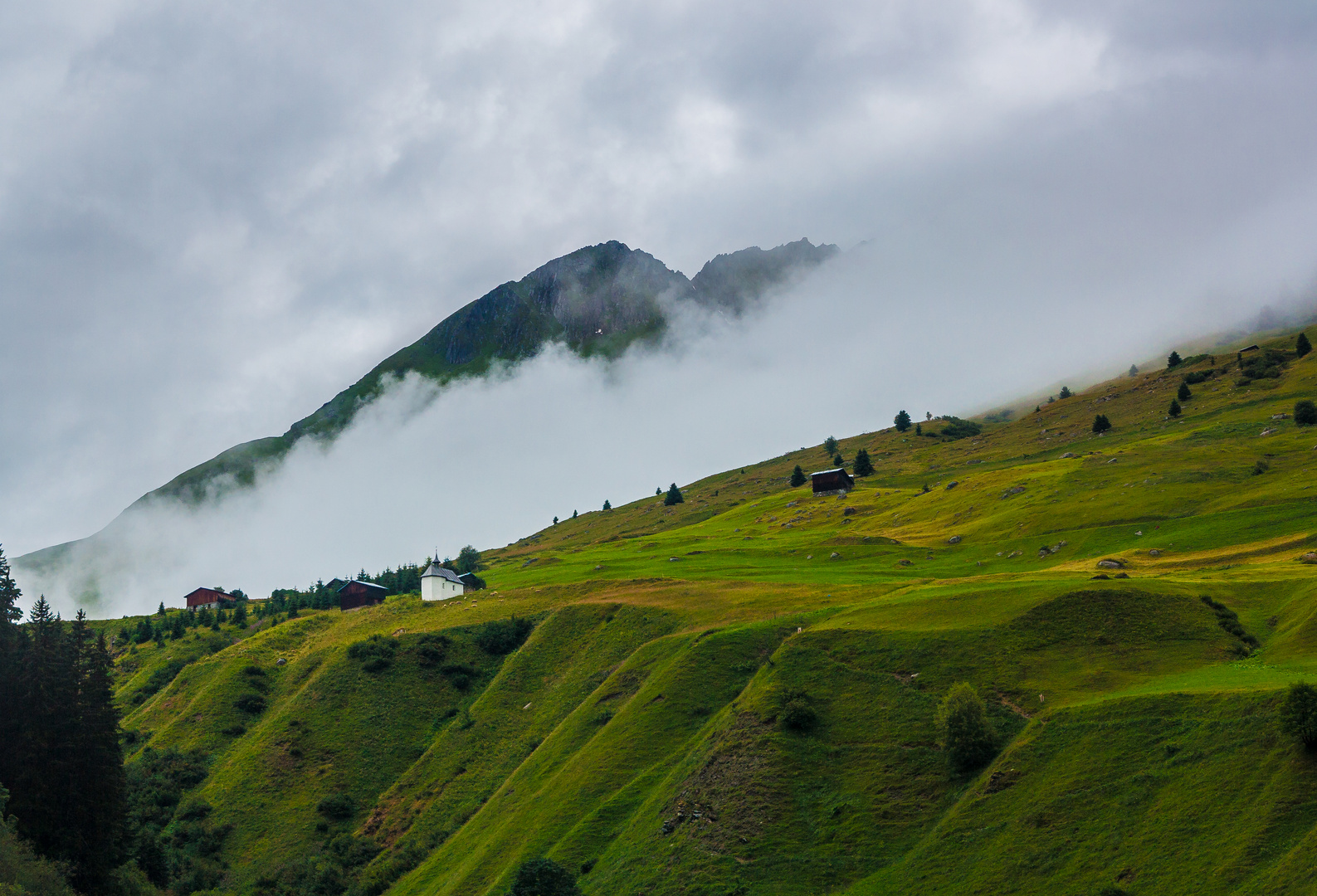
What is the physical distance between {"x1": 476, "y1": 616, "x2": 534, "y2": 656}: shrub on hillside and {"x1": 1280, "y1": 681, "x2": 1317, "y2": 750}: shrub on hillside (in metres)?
82.4

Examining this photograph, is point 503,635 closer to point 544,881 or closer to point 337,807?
point 337,807

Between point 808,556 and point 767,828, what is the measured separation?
74563 millimetres

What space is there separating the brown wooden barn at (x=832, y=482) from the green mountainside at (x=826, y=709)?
3949cm

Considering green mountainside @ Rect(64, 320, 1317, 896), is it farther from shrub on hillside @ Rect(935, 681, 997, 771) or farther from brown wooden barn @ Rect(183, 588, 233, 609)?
brown wooden barn @ Rect(183, 588, 233, 609)

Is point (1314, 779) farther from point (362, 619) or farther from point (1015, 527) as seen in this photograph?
point (362, 619)

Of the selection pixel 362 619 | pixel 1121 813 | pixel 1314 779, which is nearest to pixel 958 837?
pixel 1121 813

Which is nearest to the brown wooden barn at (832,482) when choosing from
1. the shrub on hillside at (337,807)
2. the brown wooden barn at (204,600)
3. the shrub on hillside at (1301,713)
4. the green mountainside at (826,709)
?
the green mountainside at (826,709)

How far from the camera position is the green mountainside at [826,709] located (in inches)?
1567

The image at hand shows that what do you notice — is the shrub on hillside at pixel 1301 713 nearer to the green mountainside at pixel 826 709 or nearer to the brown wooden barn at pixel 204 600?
the green mountainside at pixel 826 709

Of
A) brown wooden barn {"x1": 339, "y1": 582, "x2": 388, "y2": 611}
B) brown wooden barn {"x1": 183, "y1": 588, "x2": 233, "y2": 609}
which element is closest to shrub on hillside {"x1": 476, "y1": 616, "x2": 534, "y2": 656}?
brown wooden barn {"x1": 339, "y1": 582, "x2": 388, "y2": 611}

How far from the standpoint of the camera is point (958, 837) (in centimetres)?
4234

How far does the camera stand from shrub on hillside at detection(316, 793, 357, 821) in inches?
3278

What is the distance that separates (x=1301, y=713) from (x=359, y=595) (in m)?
148

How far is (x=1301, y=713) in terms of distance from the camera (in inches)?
1393
